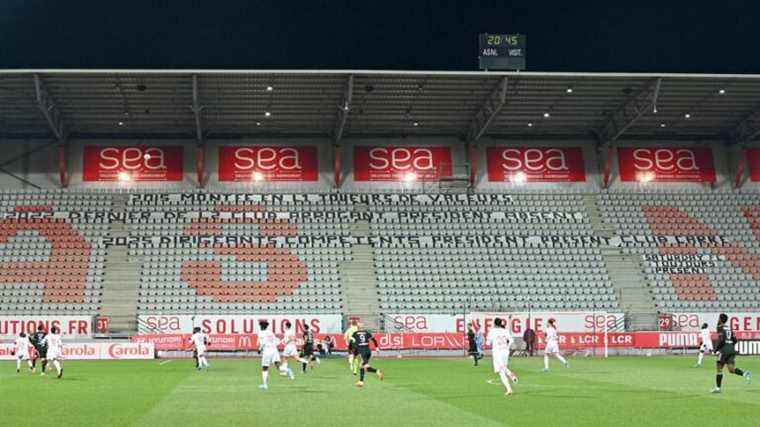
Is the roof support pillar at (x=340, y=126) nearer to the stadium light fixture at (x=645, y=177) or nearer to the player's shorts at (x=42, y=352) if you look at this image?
the stadium light fixture at (x=645, y=177)

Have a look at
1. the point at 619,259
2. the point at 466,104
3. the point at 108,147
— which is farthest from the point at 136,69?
the point at 619,259

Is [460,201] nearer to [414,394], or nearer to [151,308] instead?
[151,308]

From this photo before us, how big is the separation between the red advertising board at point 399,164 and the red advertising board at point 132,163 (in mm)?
11159

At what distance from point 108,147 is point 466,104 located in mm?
21980

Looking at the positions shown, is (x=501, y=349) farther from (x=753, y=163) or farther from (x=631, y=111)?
(x=753, y=163)

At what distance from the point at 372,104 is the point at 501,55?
7784mm

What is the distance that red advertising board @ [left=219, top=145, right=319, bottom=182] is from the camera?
5775 cm

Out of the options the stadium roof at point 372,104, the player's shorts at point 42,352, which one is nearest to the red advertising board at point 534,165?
the stadium roof at point 372,104

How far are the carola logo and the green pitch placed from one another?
29.9ft

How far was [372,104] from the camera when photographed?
53.5 m

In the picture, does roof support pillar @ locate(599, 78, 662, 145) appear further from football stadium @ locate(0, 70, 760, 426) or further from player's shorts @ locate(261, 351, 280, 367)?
player's shorts @ locate(261, 351, 280, 367)

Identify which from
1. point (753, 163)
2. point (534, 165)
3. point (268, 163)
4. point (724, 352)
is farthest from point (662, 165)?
point (724, 352)

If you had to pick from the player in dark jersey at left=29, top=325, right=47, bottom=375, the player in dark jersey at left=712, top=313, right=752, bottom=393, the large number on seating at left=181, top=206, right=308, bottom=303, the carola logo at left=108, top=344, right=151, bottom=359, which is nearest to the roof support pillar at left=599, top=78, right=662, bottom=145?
the large number on seating at left=181, top=206, right=308, bottom=303

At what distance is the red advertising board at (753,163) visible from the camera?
2384 inches
